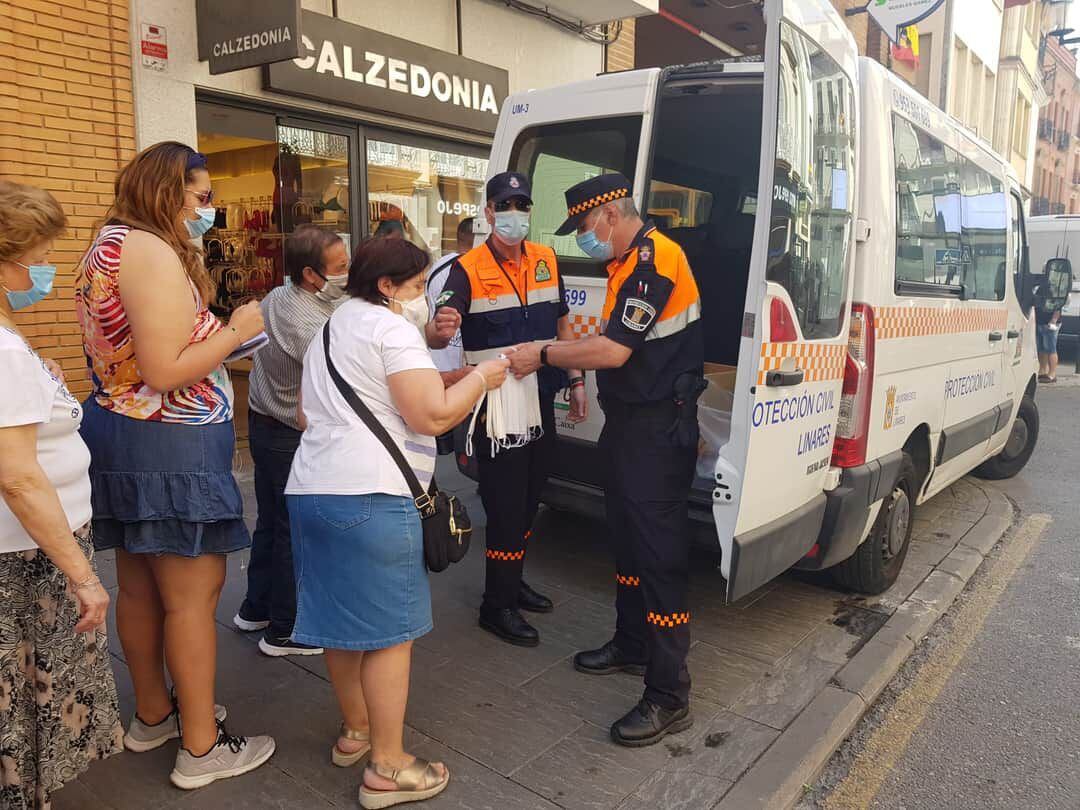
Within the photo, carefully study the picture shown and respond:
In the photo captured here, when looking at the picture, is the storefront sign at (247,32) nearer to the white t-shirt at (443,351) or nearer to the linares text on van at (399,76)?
the linares text on van at (399,76)

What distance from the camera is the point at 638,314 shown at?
9.21 feet

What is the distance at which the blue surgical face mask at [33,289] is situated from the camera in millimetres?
2082

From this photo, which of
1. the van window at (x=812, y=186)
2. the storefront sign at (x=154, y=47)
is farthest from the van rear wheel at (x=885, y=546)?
the storefront sign at (x=154, y=47)

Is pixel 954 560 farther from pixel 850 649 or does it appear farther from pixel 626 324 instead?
pixel 626 324

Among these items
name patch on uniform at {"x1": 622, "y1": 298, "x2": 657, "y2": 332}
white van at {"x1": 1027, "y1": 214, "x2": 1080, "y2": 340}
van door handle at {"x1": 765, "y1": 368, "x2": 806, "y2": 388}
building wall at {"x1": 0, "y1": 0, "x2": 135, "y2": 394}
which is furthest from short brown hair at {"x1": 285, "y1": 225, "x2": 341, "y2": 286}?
white van at {"x1": 1027, "y1": 214, "x2": 1080, "y2": 340}

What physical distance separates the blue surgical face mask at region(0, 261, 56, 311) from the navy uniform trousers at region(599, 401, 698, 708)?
1.80 meters

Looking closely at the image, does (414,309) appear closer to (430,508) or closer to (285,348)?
(430,508)

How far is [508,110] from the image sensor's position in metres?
4.53

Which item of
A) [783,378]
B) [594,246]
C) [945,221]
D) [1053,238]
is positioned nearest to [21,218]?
[594,246]

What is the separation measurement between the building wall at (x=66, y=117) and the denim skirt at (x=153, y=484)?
3371 millimetres

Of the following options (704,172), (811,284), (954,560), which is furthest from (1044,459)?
(811,284)

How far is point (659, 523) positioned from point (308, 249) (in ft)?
5.41

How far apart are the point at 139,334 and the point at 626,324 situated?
1491 millimetres

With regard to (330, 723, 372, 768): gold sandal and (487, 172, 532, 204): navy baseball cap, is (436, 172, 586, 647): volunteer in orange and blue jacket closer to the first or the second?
(487, 172, 532, 204): navy baseball cap
